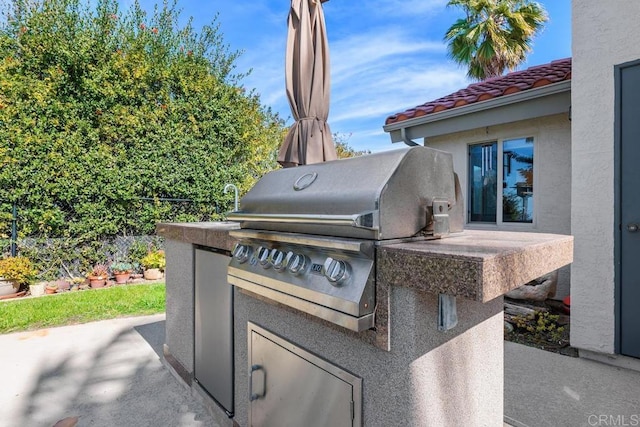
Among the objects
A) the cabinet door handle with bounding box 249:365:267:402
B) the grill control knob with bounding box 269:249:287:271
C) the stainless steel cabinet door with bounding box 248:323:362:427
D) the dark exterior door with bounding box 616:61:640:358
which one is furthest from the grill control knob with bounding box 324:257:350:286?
the dark exterior door with bounding box 616:61:640:358

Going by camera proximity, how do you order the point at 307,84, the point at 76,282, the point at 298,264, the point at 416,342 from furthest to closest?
1. the point at 76,282
2. the point at 307,84
3. the point at 298,264
4. the point at 416,342

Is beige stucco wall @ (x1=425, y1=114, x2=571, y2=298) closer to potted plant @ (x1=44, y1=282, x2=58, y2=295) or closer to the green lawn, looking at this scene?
the green lawn

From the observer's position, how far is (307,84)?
279 centimetres

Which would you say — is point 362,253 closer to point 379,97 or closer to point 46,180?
point 46,180

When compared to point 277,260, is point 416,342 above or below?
below

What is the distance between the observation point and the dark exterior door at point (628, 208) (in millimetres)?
2996

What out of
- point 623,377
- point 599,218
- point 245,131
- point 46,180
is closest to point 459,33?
point 245,131

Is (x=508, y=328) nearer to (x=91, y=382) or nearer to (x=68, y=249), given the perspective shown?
(x=91, y=382)

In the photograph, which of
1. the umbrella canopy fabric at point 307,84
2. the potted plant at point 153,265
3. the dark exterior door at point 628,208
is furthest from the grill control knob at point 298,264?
the potted plant at point 153,265

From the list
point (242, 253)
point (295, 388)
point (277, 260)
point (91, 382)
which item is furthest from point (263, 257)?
point (91, 382)

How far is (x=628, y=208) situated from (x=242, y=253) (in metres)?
3.41

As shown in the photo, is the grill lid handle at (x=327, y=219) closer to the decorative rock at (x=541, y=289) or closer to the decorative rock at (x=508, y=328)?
the decorative rock at (x=508, y=328)

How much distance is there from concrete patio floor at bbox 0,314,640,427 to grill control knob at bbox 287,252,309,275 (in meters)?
1.65

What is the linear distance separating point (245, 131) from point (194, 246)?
6206 millimetres
